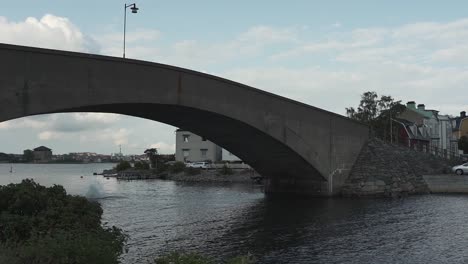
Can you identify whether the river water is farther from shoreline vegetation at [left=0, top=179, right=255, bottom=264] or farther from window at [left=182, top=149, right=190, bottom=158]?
window at [left=182, top=149, right=190, bottom=158]

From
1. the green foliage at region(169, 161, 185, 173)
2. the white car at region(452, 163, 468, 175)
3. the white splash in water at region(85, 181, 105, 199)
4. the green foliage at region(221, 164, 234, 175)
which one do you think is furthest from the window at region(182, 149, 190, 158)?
the white car at region(452, 163, 468, 175)

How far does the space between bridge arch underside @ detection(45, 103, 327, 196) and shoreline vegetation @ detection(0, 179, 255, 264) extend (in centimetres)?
1476

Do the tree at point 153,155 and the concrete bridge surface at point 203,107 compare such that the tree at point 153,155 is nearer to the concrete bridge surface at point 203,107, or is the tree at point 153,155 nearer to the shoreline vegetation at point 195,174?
the shoreline vegetation at point 195,174

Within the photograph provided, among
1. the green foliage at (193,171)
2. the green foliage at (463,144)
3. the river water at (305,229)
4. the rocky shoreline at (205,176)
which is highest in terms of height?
the green foliage at (463,144)

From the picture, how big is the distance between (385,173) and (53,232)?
129 ft

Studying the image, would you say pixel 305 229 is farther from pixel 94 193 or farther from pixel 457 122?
pixel 457 122

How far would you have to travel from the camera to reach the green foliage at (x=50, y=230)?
10.3 m

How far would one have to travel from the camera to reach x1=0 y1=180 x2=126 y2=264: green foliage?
10336mm

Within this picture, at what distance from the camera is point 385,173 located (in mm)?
46906

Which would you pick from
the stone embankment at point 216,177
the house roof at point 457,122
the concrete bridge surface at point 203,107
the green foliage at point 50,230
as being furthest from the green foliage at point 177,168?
the green foliage at point 50,230

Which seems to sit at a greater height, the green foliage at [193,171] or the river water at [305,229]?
the green foliage at [193,171]

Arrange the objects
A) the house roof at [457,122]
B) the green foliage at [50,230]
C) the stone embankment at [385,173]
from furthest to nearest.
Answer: the house roof at [457,122]
the stone embankment at [385,173]
the green foliage at [50,230]

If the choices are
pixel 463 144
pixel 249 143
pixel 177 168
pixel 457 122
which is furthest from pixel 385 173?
pixel 457 122

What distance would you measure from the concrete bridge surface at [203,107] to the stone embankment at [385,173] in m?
1.00
